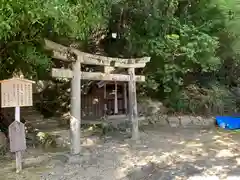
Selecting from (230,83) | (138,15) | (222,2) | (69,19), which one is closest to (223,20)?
(222,2)

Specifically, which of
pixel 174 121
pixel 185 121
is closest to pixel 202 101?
pixel 185 121

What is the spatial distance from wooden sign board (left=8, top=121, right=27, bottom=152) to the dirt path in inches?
17.0

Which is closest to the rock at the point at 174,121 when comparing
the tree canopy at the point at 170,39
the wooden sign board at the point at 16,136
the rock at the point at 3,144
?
the tree canopy at the point at 170,39

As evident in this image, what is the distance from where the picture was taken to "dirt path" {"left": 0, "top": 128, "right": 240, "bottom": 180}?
545 centimetres

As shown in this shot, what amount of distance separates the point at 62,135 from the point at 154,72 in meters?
4.03

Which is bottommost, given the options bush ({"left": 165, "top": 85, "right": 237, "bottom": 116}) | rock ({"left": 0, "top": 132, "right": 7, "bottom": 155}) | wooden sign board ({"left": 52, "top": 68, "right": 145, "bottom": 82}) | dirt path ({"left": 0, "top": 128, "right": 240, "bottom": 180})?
dirt path ({"left": 0, "top": 128, "right": 240, "bottom": 180})

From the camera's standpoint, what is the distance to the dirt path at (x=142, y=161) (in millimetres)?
5453

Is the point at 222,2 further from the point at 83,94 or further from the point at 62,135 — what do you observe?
the point at 62,135

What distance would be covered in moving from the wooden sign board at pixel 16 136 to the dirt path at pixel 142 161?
0.43 metres

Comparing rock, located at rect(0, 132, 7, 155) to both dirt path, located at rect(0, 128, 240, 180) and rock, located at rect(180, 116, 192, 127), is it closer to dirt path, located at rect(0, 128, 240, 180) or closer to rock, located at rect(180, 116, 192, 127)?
dirt path, located at rect(0, 128, 240, 180)

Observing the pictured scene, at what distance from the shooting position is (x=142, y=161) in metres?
6.29

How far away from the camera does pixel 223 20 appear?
9969 millimetres

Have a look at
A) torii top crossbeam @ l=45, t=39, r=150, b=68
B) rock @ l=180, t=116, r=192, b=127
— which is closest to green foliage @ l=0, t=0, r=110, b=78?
torii top crossbeam @ l=45, t=39, r=150, b=68

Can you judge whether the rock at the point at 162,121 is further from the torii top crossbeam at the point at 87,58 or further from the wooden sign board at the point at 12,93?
the wooden sign board at the point at 12,93
